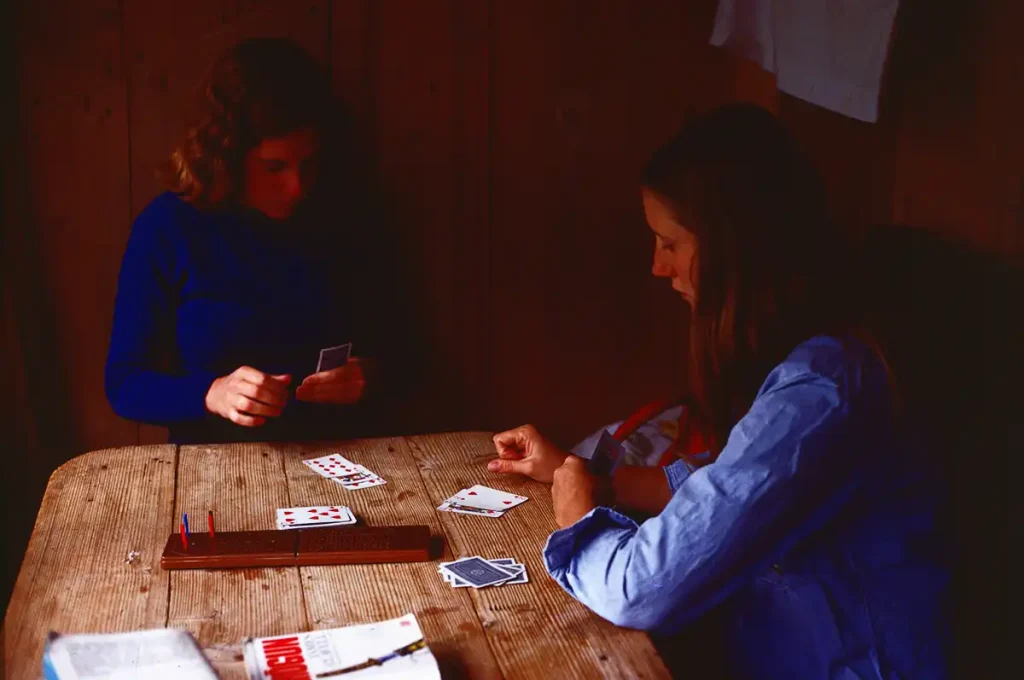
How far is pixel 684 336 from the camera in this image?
3438 mm

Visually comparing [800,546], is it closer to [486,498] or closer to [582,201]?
[486,498]

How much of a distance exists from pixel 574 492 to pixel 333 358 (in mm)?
1009

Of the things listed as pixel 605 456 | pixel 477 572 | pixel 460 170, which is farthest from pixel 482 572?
pixel 460 170

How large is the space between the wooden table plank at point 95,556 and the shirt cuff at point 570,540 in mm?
592

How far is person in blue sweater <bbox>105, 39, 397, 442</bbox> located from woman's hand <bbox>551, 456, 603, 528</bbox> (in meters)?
0.95

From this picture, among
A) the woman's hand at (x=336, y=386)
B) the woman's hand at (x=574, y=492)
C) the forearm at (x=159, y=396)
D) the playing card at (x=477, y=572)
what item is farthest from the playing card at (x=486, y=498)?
the forearm at (x=159, y=396)

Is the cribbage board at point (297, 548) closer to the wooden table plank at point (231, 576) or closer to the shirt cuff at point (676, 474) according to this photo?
the wooden table plank at point (231, 576)

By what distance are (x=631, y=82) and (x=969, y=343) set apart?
4.65ft

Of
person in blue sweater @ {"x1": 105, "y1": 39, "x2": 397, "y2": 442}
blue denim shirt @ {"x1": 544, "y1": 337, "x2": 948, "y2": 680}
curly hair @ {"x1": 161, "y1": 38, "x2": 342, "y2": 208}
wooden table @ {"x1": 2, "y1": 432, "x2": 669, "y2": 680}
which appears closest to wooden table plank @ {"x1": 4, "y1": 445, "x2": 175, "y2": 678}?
wooden table @ {"x1": 2, "y1": 432, "x2": 669, "y2": 680}

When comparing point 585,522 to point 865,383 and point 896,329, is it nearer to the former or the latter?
point 865,383

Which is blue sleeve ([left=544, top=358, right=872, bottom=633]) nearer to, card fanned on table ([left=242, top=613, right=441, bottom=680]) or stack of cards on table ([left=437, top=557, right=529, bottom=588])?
stack of cards on table ([left=437, top=557, right=529, bottom=588])

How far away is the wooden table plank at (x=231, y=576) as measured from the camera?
145 cm

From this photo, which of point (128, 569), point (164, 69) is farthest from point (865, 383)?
point (164, 69)

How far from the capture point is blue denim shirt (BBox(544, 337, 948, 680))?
4.84 ft
